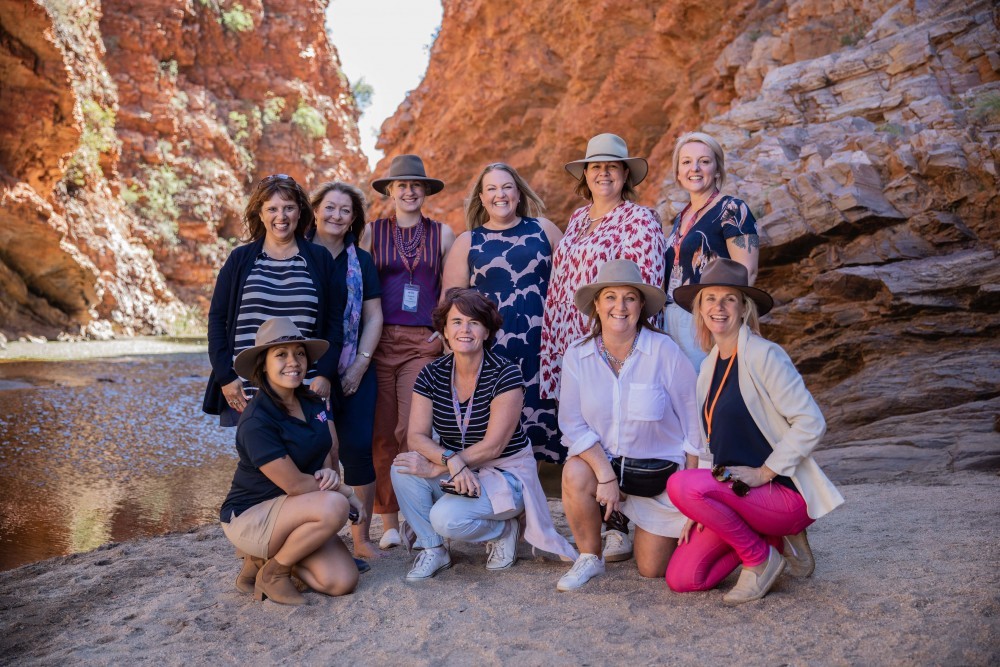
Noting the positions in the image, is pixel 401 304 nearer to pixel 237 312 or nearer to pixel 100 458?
pixel 237 312

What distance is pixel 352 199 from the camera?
4305 millimetres

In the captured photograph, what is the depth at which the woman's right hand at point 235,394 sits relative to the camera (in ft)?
12.4

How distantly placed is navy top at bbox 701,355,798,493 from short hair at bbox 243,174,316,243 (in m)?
2.19

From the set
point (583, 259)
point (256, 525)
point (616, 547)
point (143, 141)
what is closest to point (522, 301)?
point (583, 259)

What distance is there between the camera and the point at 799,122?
322 inches

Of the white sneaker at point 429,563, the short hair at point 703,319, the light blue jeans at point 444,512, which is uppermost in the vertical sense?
the short hair at point 703,319

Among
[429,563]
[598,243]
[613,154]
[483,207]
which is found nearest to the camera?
[429,563]

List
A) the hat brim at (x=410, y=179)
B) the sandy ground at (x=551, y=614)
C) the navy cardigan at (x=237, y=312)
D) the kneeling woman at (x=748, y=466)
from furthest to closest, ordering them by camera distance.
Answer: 1. the hat brim at (x=410, y=179)
2. the navy cardigan at (x=237, y=312)
3. the kneeling woman at (x=748, y=466)
4. the sandy ground at (x=551, y=614)

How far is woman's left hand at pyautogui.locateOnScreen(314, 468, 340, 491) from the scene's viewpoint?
338cm

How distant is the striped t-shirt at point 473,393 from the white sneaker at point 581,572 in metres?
0.61

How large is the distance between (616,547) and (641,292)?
47.8 inches

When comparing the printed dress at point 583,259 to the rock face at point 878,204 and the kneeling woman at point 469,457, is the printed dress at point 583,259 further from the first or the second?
the rock face at point 878,204

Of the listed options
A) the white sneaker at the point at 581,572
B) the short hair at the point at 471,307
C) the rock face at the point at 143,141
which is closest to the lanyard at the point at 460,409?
the short hair at the point at 471,307

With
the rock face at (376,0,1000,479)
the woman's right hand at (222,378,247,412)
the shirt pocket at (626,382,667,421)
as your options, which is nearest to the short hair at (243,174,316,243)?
the woman's right hand at (222,378,247,412)
